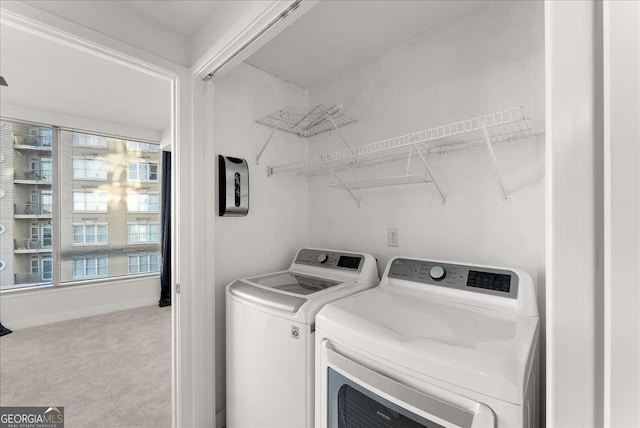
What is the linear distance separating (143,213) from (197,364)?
3666 millimetres

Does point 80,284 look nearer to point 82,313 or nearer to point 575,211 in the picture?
Result: point 82,313

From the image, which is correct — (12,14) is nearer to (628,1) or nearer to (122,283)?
(628,1)

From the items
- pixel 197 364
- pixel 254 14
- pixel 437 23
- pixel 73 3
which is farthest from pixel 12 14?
pixel 437 23

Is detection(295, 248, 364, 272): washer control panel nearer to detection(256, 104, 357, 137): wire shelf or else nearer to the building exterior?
detection(256, 104, 357, 137): wire shelf

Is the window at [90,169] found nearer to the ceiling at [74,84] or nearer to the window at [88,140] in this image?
the window at [88,140]

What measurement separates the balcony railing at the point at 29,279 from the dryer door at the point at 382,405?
4.44 meters

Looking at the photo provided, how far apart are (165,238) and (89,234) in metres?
0.97

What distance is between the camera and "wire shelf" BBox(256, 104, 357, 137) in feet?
6.65

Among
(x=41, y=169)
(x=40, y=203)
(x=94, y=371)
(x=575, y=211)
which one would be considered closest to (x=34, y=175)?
(x=41, y=169)

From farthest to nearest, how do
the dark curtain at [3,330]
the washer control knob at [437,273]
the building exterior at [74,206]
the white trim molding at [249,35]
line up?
the building exterior at [74,206]
the dark curtain at [3,330]
the washer control knob at [437,273]
the white trim molding at [249,35]

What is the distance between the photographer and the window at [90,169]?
12.9 feet

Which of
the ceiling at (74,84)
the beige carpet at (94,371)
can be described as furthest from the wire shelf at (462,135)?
the ceiling at (74,84)

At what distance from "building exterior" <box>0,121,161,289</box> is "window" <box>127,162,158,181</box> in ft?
0.04

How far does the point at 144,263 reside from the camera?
4504 mm
